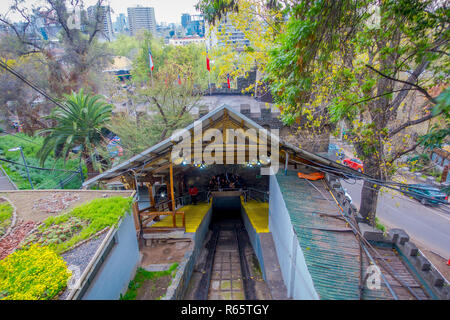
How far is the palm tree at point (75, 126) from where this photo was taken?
1293cm

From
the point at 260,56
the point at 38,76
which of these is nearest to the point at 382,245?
the point at 260,56

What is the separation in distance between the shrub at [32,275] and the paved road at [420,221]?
1379 cm

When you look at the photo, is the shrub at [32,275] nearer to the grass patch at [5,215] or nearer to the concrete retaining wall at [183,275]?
the grass patch at [5,215]

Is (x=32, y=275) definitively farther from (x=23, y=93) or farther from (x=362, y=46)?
(x=23, y=93)

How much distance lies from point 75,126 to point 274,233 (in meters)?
11.6

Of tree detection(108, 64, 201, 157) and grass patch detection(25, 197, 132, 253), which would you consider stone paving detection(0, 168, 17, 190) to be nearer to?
tree detection(108, 64, 201, 157)

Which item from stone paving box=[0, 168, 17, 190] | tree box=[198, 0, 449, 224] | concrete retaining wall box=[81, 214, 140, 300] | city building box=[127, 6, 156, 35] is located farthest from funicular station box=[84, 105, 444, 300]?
city building box=[127, 6, 156, 35]

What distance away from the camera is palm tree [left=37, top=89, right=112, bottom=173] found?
12930 mm

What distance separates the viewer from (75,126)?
12664 mm

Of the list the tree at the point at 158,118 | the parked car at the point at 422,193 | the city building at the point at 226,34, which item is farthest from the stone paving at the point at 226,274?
the city building at the point at 226,34

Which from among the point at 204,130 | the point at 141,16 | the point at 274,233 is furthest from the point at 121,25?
the point at 274,233

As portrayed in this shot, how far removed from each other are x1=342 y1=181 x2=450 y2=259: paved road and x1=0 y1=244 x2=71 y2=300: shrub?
1379 centimetres
